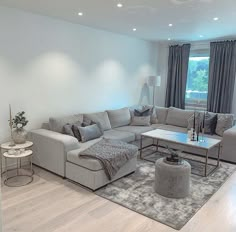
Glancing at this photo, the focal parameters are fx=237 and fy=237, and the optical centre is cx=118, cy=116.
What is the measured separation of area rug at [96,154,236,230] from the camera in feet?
8.89

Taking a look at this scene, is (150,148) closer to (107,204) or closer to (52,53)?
(107,204)

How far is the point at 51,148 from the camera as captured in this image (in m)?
3.69

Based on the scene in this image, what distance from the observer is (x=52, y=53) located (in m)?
4.29

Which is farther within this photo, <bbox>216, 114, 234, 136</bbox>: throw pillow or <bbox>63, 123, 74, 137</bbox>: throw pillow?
<bbox>216, 114, 234, 136</bbox>: throw pillow

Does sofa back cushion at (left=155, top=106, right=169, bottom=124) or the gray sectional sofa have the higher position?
sofa back cushion at (left=155, top=106, right=169, bottom=124)

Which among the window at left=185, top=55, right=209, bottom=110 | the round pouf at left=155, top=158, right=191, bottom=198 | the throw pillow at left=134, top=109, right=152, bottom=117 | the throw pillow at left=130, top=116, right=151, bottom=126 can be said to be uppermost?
the window at left=185, top=55, right=209, bottom=110

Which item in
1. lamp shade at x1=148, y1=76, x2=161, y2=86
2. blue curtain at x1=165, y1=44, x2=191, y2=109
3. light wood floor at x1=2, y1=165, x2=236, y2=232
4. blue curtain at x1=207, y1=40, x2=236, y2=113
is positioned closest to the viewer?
light wood floor at x1=2, y1=165, x2=236, y2=232

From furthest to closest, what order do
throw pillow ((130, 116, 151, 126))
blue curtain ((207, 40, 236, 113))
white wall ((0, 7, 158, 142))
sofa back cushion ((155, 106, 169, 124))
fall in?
sofa back cushion ((155, 106, 169, 124)) → blue curtain ((207, 40, 236, 113)) → throw pillow ((130, 116, 151, 126)) → white wall ((0, 7, 158, 142))

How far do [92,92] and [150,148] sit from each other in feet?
5.82

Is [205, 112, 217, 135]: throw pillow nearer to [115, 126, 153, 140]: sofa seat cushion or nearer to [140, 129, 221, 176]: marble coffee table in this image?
[140, 129, 221, 176]: marble coffee table

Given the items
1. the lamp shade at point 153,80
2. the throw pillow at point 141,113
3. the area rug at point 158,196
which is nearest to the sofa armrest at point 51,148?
the area rug at point 158,196

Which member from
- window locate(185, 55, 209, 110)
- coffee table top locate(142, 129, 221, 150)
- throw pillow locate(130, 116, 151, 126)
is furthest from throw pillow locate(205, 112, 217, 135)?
window locate(185, 55, 209, 110)

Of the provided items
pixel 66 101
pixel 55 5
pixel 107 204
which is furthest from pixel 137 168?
pixel 55 5

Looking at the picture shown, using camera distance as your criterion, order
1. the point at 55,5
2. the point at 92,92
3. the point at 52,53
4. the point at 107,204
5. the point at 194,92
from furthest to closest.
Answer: the point at 194,92 < the point at 92,92 < the point at 52,53 < the point at 55,5 < the point at 107,204
